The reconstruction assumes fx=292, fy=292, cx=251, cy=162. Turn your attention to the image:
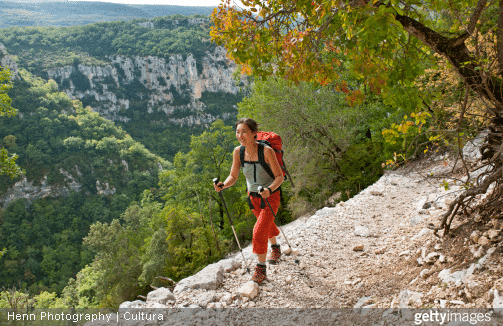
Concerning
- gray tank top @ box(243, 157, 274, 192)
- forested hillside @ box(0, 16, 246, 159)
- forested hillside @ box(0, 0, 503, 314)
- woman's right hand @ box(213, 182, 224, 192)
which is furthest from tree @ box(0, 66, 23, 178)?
forested hillside @ box(0, 16, 246, 159)

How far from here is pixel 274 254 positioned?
403 centimetres

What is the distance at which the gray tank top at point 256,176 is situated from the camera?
11.8ft

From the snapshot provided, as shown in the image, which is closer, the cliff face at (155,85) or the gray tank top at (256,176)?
the gray tank top at (256,176)

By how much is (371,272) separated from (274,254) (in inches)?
49.7

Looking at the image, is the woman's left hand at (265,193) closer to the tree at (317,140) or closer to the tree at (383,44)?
the tree at (383,44)

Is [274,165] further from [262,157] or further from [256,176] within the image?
[256,176]

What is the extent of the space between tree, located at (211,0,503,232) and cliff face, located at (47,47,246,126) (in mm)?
111211

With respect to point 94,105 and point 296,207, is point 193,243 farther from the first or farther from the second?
point 94,105

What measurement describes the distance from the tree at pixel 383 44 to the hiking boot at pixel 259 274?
79.4 inches

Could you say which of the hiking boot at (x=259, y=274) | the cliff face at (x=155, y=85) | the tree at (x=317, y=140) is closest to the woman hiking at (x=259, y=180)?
the hiking boot at (x=259, y=274)

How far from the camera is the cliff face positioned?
113m

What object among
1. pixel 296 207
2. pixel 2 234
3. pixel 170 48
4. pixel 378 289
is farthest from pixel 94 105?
pixel 378 289

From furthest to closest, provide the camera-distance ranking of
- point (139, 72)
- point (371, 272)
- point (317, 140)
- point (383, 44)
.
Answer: point (139, 72) → point (317, 140) → point (371, 272) → point (383, 44)

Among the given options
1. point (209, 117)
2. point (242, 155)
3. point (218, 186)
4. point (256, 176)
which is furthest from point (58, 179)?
point (256, 176)
